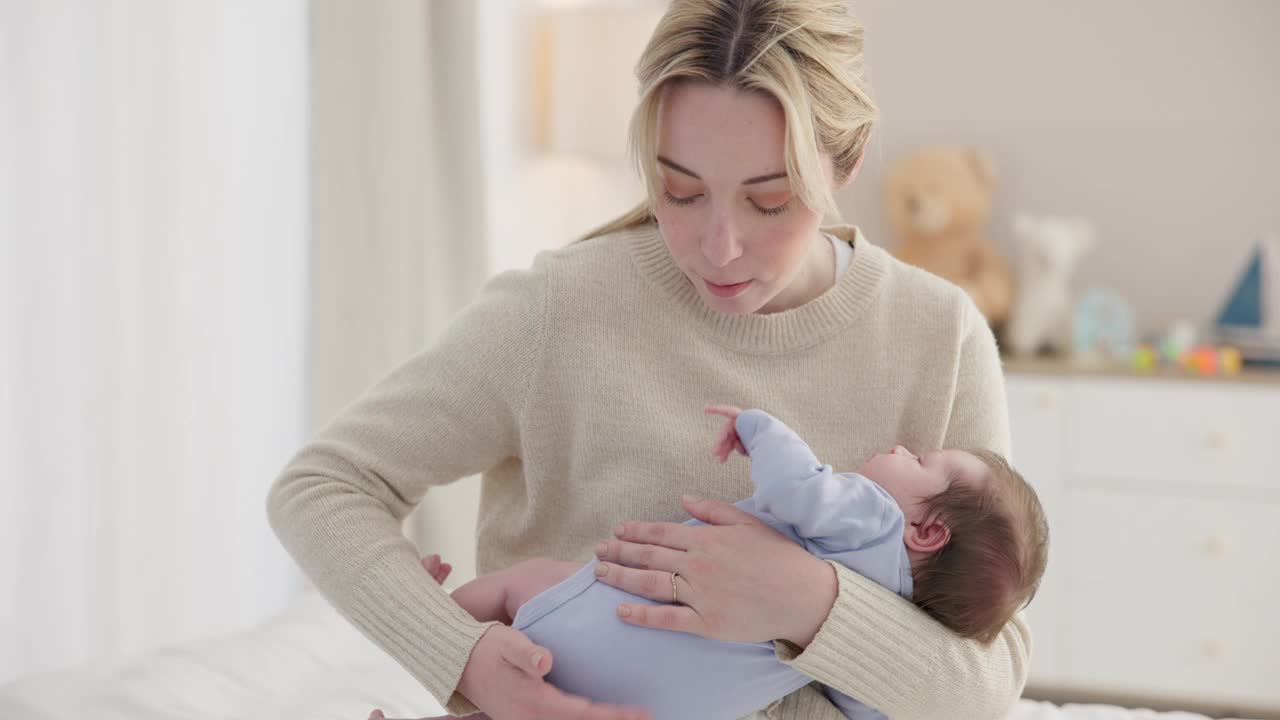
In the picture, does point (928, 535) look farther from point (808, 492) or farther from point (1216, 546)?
point (1216, 546)

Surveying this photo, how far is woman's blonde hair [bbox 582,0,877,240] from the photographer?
3.83 ft

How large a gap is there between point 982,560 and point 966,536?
31 millimetres

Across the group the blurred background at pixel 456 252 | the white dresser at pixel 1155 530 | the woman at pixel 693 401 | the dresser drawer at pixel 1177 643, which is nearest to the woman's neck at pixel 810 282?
the woman at pixel 693 401

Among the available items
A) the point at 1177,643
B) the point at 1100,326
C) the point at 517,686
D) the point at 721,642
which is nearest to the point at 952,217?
the point at 1100,326

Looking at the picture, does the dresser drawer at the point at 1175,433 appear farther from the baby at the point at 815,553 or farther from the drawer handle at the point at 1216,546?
the baby at the point at 815,553

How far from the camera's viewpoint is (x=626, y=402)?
1.37 m

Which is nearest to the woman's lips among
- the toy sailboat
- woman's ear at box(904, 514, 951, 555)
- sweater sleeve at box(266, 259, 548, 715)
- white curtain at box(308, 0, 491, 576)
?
sweater sleeve at box(266, 259, 548, 715)

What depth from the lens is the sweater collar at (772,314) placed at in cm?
140

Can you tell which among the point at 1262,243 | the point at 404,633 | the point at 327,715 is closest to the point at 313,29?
the point at 327,715

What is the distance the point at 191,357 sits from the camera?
2.35 m

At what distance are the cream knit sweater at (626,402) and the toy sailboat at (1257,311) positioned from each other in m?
2.12

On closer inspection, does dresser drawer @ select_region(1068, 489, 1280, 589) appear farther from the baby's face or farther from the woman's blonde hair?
the woman's blonde hair

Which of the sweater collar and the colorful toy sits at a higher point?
the sweater collar

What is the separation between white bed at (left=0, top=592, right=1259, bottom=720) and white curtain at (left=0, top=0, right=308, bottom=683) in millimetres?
437
